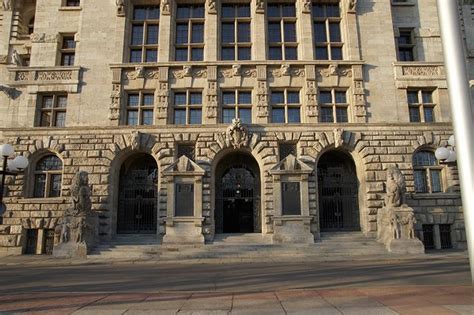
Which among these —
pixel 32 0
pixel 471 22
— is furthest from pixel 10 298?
pixel 471 22

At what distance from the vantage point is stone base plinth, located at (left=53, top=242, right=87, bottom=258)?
60.2 feet

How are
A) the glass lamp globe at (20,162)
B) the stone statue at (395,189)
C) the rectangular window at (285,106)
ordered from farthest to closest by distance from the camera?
→ the rectangular window at (285,106), the stone statue at (395,189), the glass lamp globe at (20,162)

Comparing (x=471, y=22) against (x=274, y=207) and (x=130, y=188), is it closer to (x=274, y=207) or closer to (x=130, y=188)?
(x=274, y=207)

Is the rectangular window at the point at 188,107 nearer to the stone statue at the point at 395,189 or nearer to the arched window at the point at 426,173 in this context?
the stone statue at the point at 395,189

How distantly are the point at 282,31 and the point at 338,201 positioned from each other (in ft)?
39.1

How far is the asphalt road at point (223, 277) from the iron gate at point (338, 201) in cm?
682

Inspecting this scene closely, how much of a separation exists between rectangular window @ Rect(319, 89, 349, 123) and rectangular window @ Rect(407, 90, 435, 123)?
4233 mm

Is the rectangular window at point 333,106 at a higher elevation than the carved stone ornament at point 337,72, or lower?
lower

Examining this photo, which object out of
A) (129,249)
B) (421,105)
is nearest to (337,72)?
(421,105)

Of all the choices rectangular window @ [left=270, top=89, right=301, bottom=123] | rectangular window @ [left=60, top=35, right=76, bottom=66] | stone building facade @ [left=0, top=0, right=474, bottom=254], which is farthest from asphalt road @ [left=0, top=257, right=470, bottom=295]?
rectangular window @ [left=60, top=35, right=76, bottom=66]

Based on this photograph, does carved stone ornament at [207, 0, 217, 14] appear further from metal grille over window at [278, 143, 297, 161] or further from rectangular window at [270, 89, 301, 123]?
metal grille over window at [278, 143, 297, 161]

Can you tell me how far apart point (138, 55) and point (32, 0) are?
10412 mm

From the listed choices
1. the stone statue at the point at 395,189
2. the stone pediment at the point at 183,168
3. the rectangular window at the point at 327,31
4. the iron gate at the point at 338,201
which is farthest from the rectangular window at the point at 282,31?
the stone statue at the point at 395,189

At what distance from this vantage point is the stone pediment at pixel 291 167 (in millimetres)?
21109
